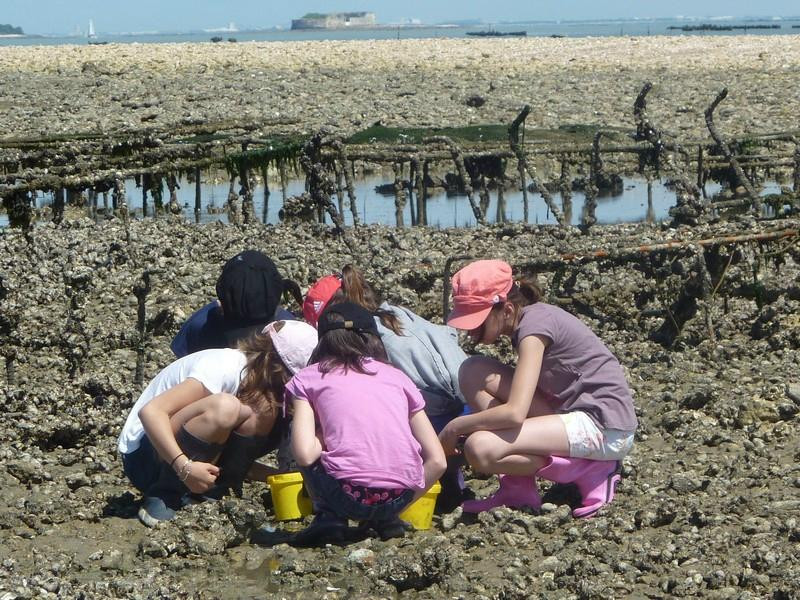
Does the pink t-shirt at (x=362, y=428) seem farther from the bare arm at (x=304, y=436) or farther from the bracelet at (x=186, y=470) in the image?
the bracelet at (x=186, y=470)

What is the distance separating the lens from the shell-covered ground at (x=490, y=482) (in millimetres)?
4910

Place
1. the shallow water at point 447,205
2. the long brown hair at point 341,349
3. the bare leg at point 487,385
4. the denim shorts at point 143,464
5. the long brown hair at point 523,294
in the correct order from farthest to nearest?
the shallow water at point 447,205, the denim shorts at point 143,464, the bare leg at point 487,385, the long brown hair at point 523,294, the long brown hair at point 341,349

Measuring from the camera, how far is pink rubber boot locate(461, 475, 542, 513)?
5602 mm

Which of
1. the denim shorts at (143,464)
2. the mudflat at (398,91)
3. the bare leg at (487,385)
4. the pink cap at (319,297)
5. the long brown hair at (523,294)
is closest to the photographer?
the long brown hair at (523,294)

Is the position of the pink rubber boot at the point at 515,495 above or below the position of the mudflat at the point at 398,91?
above

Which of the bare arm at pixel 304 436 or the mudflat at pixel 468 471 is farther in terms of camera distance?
the bare arm at pixel 304 436

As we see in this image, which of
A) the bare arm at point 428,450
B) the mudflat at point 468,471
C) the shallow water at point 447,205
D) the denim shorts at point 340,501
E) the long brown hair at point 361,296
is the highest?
the long brown hair at point 361,296

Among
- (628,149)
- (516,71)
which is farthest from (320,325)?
(516,71)

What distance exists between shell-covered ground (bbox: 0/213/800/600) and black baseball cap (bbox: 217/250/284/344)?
769 millimetres

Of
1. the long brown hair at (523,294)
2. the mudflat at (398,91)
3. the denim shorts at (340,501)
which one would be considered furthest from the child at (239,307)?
the mudflat at (398,91)

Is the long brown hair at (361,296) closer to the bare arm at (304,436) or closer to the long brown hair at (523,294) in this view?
the long brown hair at (523,294)

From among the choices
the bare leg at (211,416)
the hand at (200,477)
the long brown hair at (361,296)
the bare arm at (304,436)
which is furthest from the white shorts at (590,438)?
the hand at (200,477)

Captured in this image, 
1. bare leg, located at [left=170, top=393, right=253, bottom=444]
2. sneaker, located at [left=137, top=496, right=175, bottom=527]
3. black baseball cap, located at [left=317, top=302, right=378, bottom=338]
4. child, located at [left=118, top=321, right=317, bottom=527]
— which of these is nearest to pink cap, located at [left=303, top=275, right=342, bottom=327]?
child, located at [left=118, top=321, right=317, bottom=527]

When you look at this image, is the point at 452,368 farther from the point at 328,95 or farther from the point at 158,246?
the point at 328,95
